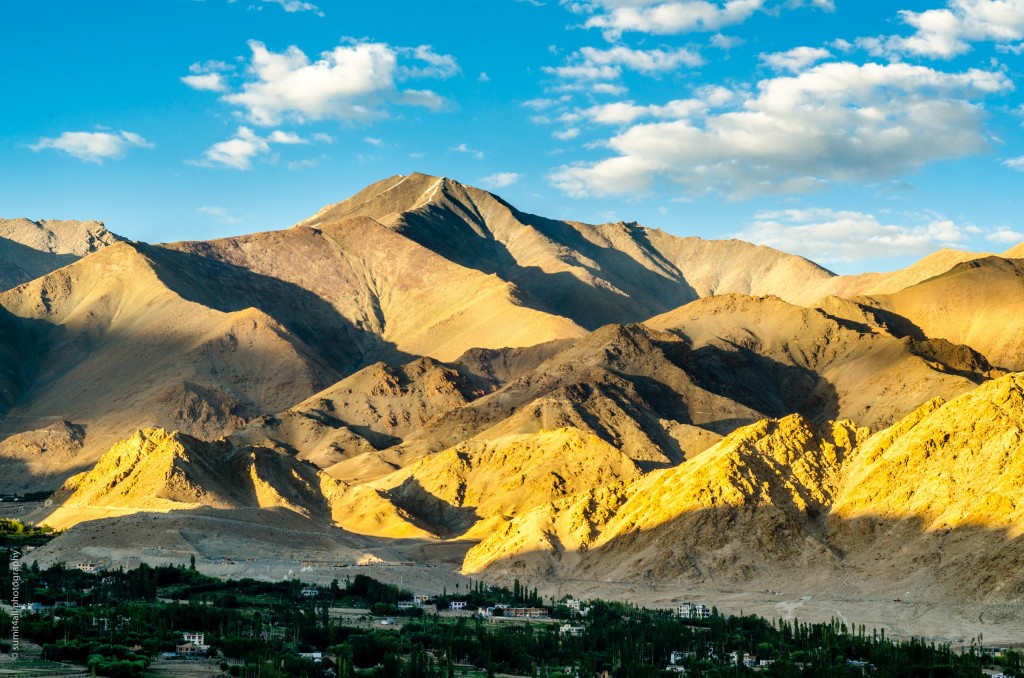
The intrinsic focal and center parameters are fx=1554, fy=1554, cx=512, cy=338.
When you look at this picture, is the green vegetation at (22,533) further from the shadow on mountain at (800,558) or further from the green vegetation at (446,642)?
the shadow on mountain at (800,558)

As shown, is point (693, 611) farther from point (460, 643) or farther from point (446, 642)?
point (460, 643)

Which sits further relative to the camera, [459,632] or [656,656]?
[459,632]

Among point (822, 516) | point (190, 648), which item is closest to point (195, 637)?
point (190, 648)

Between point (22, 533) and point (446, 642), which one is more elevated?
point (22, 533)

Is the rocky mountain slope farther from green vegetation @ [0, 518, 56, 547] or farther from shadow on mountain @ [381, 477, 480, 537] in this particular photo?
green vegetation @ [0, 518, 56, 547]

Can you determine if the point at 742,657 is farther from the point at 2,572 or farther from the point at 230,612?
the point at 2,572

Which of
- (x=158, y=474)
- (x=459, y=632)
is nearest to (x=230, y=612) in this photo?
(x=459, y=632)

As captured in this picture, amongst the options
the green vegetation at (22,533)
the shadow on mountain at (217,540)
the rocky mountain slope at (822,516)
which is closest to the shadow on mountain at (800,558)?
the rocky mountain slope at (822,516)

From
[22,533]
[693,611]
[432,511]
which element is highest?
[432,511]

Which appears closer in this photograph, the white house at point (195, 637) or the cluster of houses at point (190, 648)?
the cluster of houses at point (190, 648)
